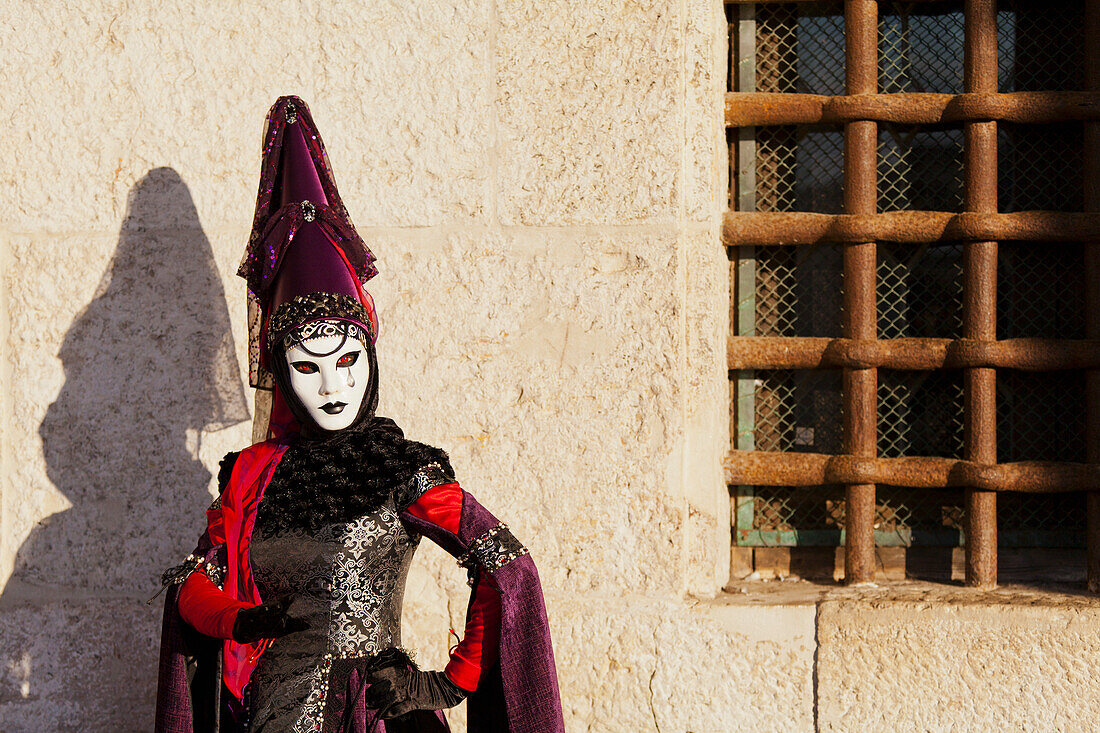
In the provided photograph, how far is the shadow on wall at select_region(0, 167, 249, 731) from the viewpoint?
2.38m

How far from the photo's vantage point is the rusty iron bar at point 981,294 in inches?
89.2

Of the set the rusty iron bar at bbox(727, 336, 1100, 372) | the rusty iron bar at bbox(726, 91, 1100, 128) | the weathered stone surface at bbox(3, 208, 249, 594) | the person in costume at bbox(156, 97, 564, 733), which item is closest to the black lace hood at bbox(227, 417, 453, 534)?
the person in costume at bbox(156, 97, 564, 733)

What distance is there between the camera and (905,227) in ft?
7.61

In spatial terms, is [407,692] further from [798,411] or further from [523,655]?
[798,411]

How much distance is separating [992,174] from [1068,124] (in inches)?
11.2

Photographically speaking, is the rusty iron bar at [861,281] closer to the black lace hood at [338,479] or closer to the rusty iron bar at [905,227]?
the rusty iron bar at [905,227]

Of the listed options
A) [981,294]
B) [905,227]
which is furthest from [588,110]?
[981,294]

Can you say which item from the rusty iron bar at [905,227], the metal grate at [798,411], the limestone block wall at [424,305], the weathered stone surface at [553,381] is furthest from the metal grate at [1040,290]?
the weathered stone surface at [553,381]

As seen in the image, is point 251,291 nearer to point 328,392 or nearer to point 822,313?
point 328,392

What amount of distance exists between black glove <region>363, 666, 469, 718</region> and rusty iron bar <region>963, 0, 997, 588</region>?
1.41 m

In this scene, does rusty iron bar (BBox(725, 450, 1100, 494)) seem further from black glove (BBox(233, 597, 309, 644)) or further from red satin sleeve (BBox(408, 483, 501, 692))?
black glove (BBox(233, 597, 309, 644))

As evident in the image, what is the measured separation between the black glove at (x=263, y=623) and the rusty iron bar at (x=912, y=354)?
1360 mm

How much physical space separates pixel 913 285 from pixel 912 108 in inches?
18.2

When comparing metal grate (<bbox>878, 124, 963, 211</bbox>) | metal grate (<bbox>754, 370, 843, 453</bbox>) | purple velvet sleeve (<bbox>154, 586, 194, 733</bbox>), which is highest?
metal grate (<bbox>878, 124, 963, 211</bbox>)
